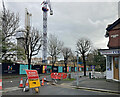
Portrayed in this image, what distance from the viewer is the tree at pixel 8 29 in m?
24.1

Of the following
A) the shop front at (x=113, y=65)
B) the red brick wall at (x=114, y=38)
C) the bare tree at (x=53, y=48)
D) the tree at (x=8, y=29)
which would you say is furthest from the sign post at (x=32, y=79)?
the bare tree at (x=53, y=48)

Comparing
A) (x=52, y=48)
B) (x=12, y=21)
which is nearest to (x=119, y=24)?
(x=12, y=21)

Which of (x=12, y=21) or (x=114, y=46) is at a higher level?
(x=12, y=21)

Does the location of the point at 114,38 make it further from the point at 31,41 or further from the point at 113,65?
the point at 31,41

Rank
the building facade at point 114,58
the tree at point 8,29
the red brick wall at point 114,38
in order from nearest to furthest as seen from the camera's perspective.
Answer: the building facade at point 114,58 < the red brick wall at point 114,38 < the tree at point 8,29

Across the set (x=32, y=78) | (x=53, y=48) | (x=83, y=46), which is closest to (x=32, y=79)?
(x=32, y=78)

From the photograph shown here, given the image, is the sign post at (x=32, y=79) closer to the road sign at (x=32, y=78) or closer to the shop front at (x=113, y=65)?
the road sign at (x=32, y=78)

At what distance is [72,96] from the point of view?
27.2 ft

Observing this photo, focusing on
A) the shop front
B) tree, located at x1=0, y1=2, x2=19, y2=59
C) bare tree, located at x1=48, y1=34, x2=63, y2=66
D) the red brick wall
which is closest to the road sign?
the shop front

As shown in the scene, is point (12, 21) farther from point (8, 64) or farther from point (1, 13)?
point (8, 64)

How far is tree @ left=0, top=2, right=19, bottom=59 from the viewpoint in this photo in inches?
950

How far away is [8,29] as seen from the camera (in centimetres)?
2530

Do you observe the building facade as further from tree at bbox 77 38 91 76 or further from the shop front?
tree at bbox 77 38 91 76

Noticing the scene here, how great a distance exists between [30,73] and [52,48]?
35.1 m
